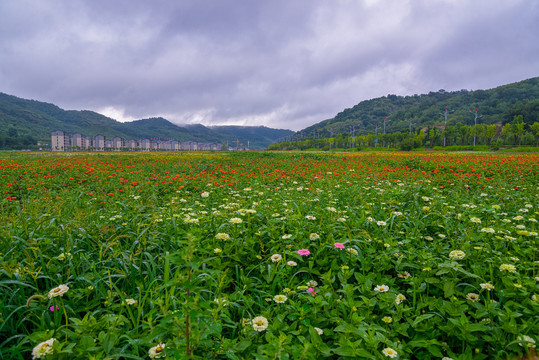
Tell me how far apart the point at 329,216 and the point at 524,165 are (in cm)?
1175

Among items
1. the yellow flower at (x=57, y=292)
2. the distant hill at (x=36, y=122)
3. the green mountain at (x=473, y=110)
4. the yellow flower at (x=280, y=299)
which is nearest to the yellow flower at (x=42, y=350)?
the yellow flower at (x=57, y=292)

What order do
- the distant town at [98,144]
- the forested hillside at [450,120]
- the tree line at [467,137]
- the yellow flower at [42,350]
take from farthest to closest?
the distant town at [98,144]
the forested hillside at [450,120]
the tree line at [467,137]
the yellow flower at [42,350]

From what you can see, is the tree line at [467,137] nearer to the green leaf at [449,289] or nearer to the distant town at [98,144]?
the green leaf at [449,289]

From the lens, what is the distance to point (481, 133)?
58.9 m

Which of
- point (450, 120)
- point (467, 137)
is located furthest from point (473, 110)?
point (467, 137)

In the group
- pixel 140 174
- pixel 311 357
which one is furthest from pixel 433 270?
pixel 140 174

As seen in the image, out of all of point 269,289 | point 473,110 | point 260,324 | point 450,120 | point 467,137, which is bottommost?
point 269,289

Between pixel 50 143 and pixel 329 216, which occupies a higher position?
pixel 50 143

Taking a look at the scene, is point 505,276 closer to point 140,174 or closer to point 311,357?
point 311,357

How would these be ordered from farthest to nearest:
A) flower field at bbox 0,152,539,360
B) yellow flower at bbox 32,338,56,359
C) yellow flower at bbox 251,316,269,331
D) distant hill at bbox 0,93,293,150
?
distant hill at bbox 0,93,293,150, yellow flower at bbox 251,316,269,331, flower field at bbox 0,152,539,360, yellow flower at bbox 32,338,56,359

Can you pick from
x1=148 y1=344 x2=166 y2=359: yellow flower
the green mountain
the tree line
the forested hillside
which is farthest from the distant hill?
the green mountain

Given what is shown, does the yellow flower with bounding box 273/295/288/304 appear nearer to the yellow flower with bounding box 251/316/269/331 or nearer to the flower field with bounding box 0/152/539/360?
the flower field with bounding box 0/152/539/360

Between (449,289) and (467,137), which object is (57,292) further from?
(467,137)

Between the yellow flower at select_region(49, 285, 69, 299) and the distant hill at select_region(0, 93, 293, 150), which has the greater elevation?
the distant hill at select_region(0, 93, 293, 150)
